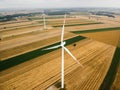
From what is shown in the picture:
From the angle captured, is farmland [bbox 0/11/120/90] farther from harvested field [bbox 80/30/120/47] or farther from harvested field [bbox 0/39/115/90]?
harvested field [bbox 80/30/120/47]

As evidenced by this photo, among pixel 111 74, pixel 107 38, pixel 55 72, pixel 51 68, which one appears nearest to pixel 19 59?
pixel 51 68

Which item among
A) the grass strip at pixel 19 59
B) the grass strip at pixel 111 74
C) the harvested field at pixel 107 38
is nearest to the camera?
the grass strip at pixel 111 74

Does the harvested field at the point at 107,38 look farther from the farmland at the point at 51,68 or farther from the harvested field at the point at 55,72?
the harvested field at the point at 55,72

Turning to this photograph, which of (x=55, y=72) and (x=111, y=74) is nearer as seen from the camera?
(x=111, y=74)

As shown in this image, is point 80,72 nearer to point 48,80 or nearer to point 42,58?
point 48,80

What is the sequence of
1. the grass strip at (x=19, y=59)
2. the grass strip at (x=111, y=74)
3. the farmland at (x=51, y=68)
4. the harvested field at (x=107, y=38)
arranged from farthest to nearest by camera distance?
the harvested field at (x=107, y=38) < the grass strip at (x=19, y=59) < the farmland at (x=51, y=68) < the grass strip at (x=111, y=74)

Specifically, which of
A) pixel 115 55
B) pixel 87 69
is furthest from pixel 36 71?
pixel 115 55

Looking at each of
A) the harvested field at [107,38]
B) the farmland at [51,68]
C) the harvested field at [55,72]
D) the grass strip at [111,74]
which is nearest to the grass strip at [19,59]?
the farmland at [51,68]

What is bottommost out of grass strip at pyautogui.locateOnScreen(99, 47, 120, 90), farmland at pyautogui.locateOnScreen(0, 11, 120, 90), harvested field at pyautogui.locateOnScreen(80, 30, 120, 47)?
harvested field at pyautogui.locateOnScreen(80, 30, 120, 47)

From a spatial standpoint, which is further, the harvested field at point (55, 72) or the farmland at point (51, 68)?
the farmland at point (51, 68)

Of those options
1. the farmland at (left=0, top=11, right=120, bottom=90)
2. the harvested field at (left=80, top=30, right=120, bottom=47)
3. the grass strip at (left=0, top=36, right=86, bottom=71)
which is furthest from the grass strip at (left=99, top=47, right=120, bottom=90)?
the grass strip at (left=0, top=36, right=86, bottom=71)

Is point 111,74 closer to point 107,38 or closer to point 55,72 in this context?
point 55,72
